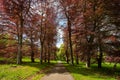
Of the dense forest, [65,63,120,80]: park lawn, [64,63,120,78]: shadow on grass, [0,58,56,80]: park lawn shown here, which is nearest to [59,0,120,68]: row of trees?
the dense forest

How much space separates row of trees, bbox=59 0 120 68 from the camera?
3372cm

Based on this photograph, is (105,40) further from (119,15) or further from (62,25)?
(62,25)

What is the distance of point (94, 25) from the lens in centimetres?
3566

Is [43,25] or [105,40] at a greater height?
[43,25]

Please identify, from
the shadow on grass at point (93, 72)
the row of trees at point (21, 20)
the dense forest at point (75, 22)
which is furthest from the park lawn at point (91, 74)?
the row of trees at point (21, 20)

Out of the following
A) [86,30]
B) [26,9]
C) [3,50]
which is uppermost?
[26,9]

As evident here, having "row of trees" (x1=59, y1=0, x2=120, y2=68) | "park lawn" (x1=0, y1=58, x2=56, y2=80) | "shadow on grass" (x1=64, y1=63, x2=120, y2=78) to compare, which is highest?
"row of trees" (x1=59, y1=0, x2=120, y2=68)

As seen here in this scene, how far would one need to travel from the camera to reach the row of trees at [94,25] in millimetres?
33719

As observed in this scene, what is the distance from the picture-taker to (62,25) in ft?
133

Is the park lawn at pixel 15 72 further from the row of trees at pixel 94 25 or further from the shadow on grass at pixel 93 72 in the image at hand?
the row of trees at pixel 94 25

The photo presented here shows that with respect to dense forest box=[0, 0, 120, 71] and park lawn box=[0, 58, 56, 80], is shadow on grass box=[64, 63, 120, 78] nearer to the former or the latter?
dense forest box=[0, 0, 120, 71]

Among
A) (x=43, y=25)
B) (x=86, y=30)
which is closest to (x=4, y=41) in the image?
(x=43, y=25)

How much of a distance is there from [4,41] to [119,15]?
20046mm

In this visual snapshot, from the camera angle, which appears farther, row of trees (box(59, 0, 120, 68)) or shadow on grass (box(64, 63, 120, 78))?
row of trees (box(59, 0, 120, 68))
